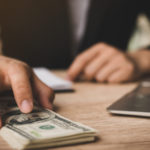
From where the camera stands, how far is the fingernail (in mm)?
536

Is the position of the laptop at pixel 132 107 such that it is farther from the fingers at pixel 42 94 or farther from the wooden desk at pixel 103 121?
the fingers at pixel 42 94

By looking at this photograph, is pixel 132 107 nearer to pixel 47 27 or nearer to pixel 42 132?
pixel 42 132

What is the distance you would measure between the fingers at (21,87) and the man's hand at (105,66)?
1.92 ft

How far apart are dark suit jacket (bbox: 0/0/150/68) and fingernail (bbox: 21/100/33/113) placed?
1.14 m

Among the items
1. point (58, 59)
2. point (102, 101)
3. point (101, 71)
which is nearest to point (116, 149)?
point (102, 101)

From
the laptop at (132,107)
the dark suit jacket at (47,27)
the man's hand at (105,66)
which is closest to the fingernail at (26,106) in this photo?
the laptop at (132,107)

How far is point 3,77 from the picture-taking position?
627mm

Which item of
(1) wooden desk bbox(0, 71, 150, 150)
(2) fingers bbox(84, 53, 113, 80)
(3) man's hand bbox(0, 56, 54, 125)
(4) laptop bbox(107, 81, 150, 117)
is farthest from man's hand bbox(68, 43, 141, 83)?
(3) man's hand bbox(0, 56, 54, 125)

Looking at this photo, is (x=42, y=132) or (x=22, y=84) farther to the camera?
(x=22, y=84)

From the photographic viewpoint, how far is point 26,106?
54 centimetres

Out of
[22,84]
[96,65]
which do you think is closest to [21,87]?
[22,84]

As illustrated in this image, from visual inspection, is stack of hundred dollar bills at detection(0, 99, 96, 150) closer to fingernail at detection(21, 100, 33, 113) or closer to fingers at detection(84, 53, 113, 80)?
fingernail at detection(21, 100, 33, 113)

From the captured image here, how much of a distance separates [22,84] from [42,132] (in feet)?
0.56

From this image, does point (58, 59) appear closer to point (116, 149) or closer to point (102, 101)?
point (102, 101)
